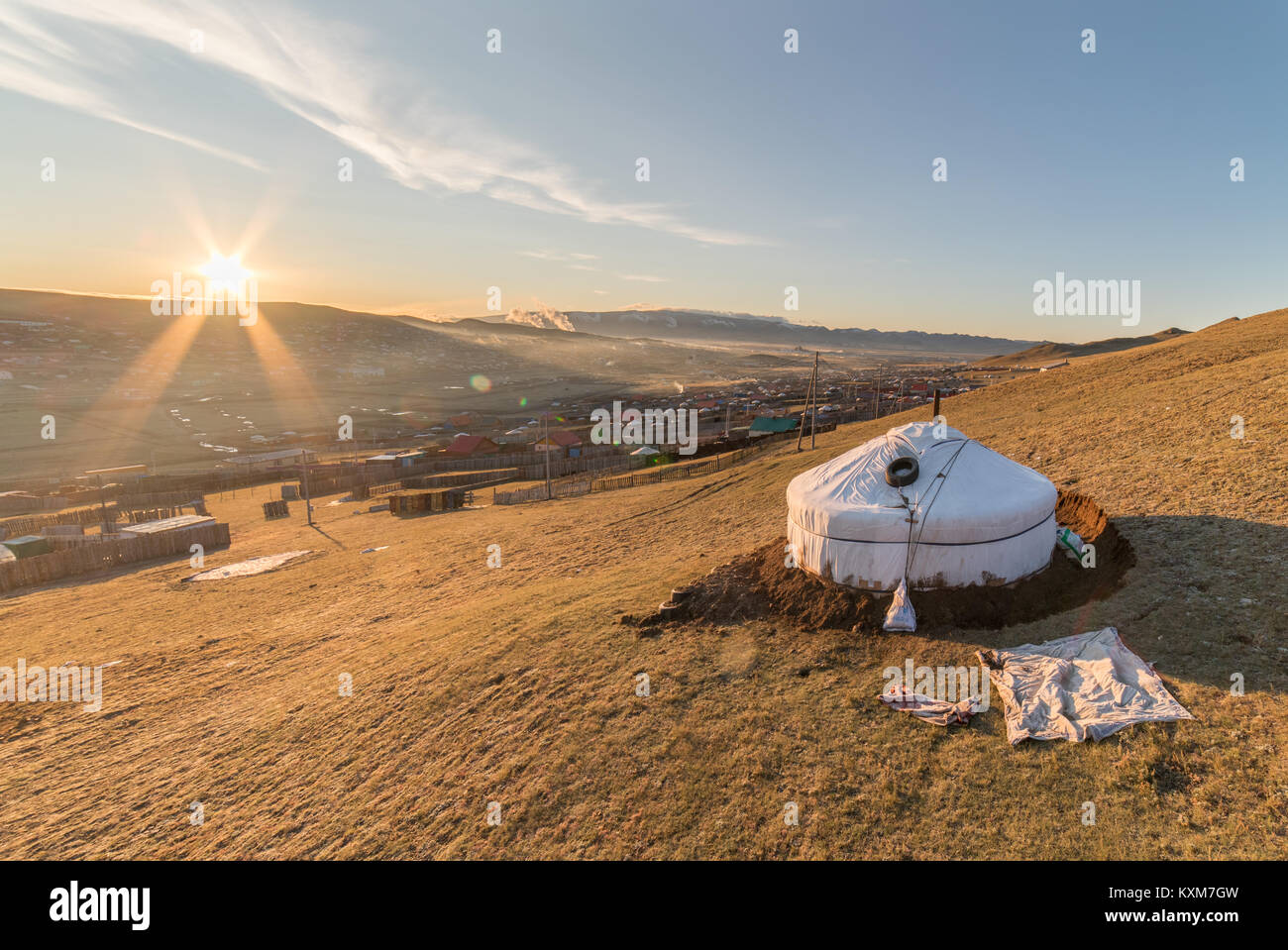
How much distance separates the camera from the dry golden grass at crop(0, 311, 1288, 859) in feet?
21.3

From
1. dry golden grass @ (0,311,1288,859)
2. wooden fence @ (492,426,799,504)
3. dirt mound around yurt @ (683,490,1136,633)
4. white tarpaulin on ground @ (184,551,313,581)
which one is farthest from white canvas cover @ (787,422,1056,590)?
white tarpaulin on ground @ (184,551,313,581)

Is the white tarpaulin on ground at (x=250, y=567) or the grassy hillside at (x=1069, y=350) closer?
the white tarpaulin on ground at (x=250, y=567)

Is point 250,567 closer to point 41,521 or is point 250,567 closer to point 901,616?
point 41,521

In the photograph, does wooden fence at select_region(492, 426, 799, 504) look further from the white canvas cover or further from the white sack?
the white sack

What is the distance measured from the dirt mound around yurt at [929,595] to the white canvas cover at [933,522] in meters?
0.33

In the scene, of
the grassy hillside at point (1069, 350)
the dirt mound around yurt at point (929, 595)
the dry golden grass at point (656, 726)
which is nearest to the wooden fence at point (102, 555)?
the dry golden grass at point (656, 726)

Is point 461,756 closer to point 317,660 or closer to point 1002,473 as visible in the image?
point 317,660

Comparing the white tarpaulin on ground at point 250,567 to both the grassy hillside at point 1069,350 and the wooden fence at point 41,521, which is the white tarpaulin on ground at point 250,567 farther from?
the grassy hillside at point 1069,350

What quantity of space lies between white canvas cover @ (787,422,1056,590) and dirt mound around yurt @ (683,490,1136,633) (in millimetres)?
335

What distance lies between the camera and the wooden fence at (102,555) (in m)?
23.1

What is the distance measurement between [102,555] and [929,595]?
3612 centimetres

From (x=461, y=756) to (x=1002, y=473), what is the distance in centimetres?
1273
